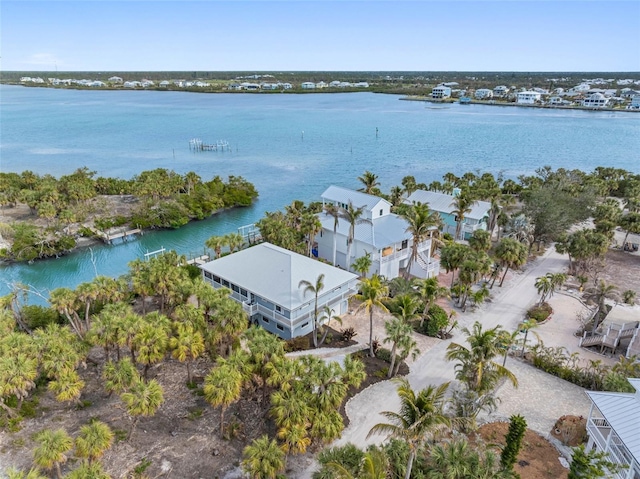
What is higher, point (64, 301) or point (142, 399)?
point (64, 301)

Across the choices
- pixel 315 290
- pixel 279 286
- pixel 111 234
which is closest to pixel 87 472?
pixel 315 290

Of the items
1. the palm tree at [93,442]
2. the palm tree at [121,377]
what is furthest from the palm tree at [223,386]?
the palm tree at [93,442]

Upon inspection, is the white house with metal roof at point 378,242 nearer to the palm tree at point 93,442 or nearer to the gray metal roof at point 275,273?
the gray metal roof at point 275,273

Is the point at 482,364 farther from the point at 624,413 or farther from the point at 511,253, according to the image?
the point at 511,253

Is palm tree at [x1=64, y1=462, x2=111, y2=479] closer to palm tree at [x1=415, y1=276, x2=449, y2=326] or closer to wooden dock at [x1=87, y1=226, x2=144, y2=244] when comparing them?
palm tree at [x1=415, y1=276, x2=449, y2=326]

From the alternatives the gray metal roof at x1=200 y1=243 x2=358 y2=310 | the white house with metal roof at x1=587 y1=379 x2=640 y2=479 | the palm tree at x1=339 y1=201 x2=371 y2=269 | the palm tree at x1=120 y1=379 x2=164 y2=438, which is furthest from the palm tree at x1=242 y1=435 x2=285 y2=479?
the palm tree at x1=339 y1=201 x2=371 y2=269
